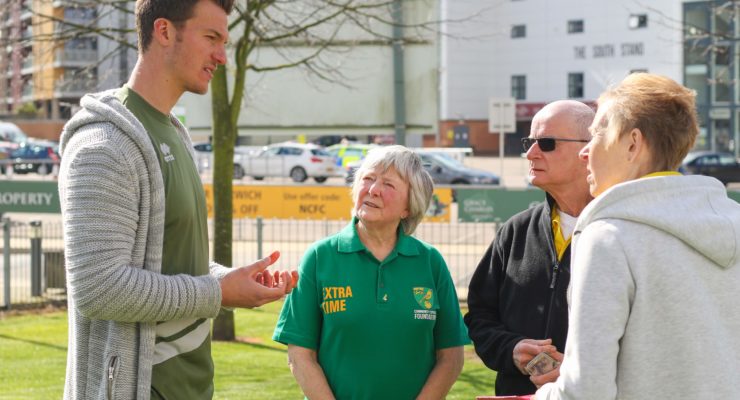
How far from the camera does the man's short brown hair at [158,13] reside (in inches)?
126

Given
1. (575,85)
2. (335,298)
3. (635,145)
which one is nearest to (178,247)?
(335,298)

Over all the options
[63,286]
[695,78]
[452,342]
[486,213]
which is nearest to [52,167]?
[63,286]

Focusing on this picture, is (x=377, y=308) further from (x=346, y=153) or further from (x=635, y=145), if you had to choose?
(x=346, y=153)

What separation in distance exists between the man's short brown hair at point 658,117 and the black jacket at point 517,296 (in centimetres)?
130

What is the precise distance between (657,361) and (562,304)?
56.4 inches

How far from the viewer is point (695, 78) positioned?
60.0 metres

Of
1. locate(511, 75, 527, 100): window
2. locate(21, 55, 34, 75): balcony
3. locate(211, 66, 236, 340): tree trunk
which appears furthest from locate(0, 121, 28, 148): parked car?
locate(211, 66, 236, 340): tree trunk

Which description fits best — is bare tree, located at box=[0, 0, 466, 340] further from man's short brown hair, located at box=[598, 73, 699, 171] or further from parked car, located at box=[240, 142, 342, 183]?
parked car, located at box=[240, 142, 342, 183]

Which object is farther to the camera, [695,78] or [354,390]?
[695,78]

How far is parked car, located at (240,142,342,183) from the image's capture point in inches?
1662

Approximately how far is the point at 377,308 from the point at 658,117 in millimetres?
1607

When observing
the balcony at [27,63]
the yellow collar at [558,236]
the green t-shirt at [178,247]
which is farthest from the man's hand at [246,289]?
the balcony at [27,63]

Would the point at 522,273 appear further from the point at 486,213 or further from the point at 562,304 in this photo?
the point at 486,213

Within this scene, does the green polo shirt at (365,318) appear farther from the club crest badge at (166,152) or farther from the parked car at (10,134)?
the parked car at (10,134)
